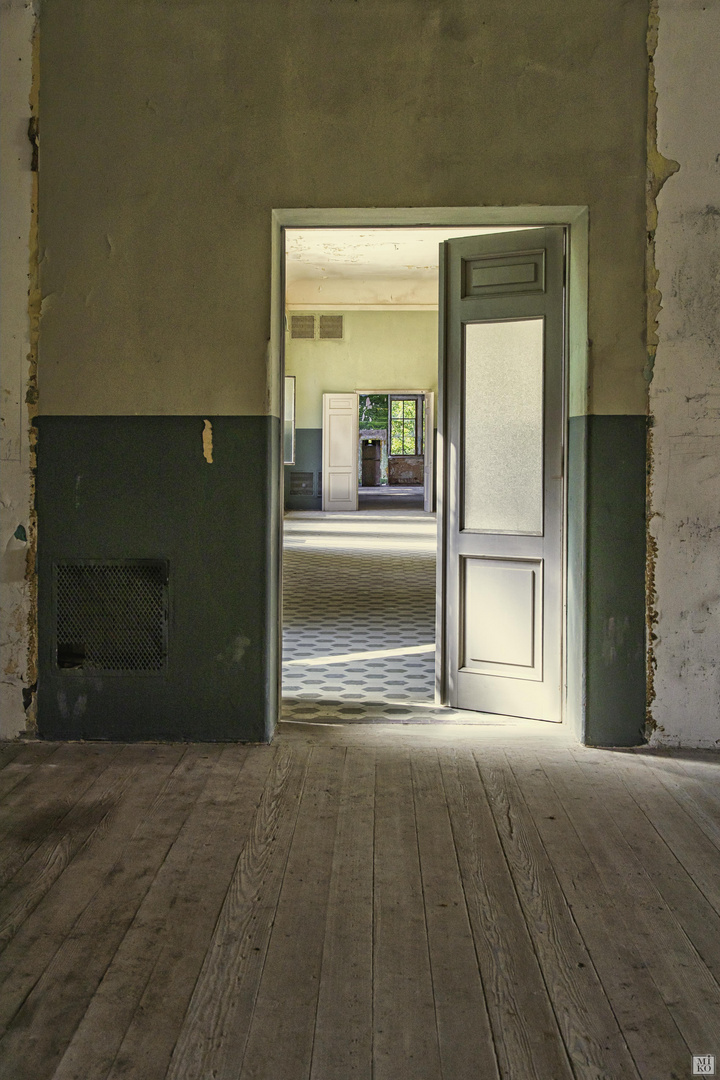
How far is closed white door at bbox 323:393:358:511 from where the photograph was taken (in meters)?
18.1

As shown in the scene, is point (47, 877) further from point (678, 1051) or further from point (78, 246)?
point (78, 246)

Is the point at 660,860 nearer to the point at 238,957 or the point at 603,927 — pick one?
the point at 603,927

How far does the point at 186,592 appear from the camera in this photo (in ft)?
13.6

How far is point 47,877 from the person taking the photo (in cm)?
273

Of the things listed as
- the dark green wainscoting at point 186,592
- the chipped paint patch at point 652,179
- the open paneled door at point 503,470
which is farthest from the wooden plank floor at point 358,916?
the chipped paint patch at point 652,179

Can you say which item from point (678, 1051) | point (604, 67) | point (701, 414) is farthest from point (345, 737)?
point (604, 67)

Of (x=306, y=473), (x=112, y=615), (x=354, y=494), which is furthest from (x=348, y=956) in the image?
(x=306, y=473)

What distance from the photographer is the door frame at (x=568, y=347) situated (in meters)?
4.07

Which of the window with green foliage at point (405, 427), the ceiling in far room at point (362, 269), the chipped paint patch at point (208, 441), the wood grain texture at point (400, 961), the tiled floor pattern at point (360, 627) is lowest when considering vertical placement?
the wood grain texture at point (400, 961)

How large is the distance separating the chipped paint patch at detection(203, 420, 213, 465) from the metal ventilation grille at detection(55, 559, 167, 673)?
51 cm

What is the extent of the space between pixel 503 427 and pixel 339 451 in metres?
13.8

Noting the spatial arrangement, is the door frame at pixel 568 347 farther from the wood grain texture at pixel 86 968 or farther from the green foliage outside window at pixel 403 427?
the green foliage outside window at pixel 403 427

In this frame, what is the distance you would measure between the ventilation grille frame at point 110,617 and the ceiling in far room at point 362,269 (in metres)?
9.45

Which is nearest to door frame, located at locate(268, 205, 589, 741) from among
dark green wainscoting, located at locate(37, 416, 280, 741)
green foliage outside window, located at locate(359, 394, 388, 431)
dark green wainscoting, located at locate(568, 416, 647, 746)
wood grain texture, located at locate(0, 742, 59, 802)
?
dark green wainscoting, located at locate(568, 416, 647, 746)
